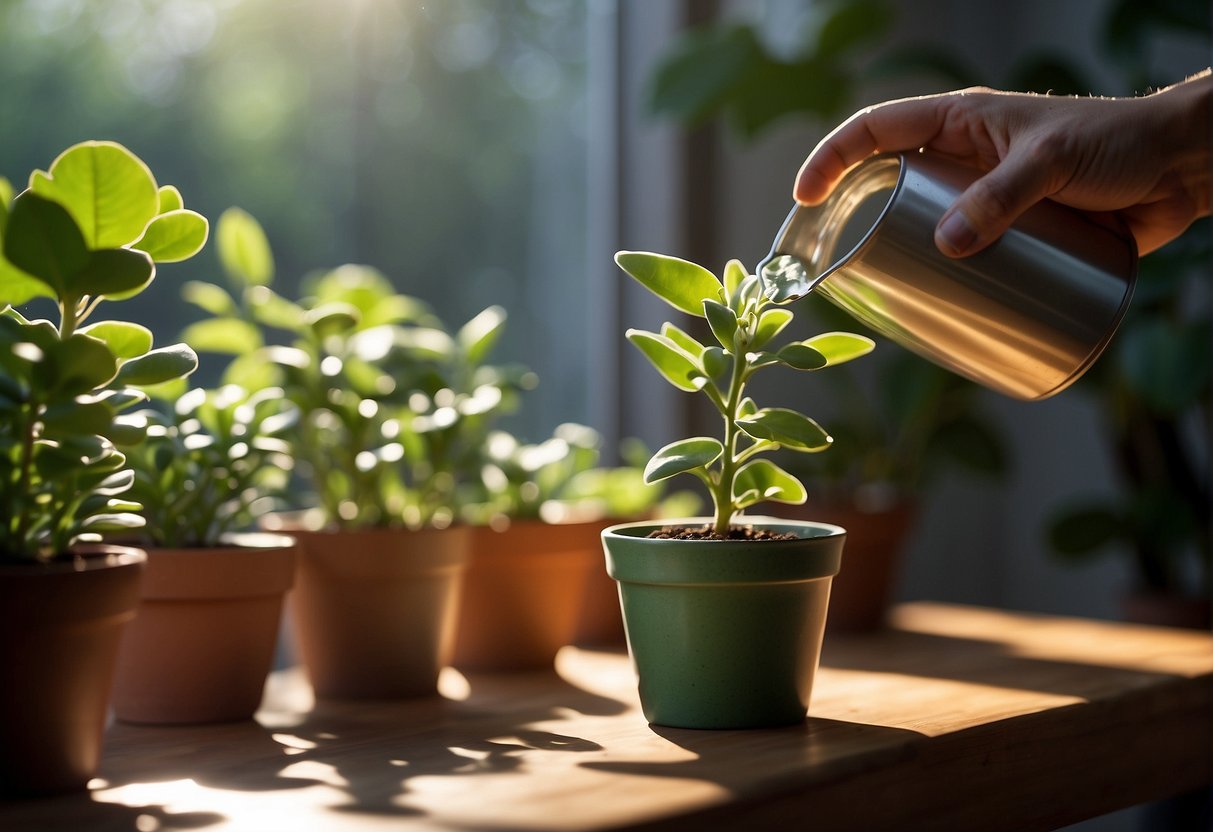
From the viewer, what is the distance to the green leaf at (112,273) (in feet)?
2.40

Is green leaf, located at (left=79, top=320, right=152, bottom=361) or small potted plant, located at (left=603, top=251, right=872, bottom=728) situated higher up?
green leaf, located at (left=79, top=320, right=152, bottom=361)

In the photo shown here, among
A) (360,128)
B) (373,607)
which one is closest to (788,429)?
(373,607)

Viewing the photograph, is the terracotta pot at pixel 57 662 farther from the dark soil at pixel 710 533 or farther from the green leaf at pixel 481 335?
the green leaf at pixel 481 335

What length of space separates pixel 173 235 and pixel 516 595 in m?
0.51

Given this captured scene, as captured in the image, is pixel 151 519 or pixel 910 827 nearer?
pixel 910 827

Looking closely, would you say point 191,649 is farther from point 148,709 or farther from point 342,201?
point 342,201

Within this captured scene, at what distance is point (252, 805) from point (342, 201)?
105 cm

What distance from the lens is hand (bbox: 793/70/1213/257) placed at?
2.86 feet

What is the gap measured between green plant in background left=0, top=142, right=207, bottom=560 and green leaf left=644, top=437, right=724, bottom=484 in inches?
12.2

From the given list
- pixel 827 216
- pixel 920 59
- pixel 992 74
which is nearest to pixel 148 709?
pixel 827 216

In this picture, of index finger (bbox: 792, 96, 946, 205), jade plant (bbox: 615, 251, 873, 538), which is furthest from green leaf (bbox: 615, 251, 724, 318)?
index finger (bbox: 792, 96, 946, 205)

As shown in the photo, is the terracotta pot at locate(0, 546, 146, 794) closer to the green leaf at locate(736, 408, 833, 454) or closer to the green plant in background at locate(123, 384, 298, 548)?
the green plant in background at locate(123, 384, 298, 548)

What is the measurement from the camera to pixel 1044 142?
34.5 inches

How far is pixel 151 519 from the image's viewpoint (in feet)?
3.23
